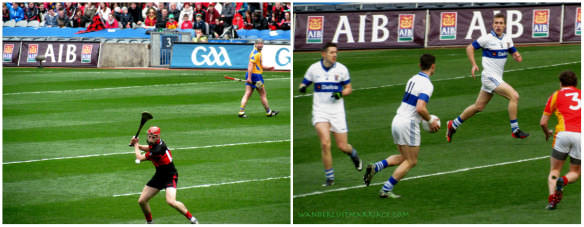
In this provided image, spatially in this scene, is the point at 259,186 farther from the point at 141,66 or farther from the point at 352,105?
the point at 141,66

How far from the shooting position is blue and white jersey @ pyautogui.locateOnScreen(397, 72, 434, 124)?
8727 mm

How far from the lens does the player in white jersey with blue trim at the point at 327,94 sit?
842 cm

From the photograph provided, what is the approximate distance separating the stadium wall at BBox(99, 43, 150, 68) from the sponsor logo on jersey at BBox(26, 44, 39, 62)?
7.86ft

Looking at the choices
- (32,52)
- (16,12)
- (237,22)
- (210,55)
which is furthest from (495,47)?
(32,52)

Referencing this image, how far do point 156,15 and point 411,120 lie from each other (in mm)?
22252

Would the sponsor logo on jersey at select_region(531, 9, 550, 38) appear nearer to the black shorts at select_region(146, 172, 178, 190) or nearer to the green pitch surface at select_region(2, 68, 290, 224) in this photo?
the green pitch surface at select_region(2, 68, 290, 224)

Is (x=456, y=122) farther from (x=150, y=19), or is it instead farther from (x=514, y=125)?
(x=150, y=19)

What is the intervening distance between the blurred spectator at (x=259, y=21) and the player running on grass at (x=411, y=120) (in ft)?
61.4

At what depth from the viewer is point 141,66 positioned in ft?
100

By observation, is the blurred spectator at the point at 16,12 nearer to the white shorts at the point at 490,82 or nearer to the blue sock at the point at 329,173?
the white shorts at the point at 490,82

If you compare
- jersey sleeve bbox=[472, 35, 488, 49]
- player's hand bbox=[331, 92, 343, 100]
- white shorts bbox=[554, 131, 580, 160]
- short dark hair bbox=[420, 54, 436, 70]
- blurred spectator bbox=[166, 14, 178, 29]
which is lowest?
white shorts bbox=[554, 131, 580, 160]

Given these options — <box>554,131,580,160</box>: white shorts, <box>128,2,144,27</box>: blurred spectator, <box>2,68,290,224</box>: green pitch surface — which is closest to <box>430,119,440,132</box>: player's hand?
<box>554,131,580,160</box>: white shorts

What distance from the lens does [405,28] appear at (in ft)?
33.3

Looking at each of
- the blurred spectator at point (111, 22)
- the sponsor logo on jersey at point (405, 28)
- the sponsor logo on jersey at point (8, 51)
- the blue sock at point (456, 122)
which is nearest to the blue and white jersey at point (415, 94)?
the sponsor logo on jersey at point (405, 28)
